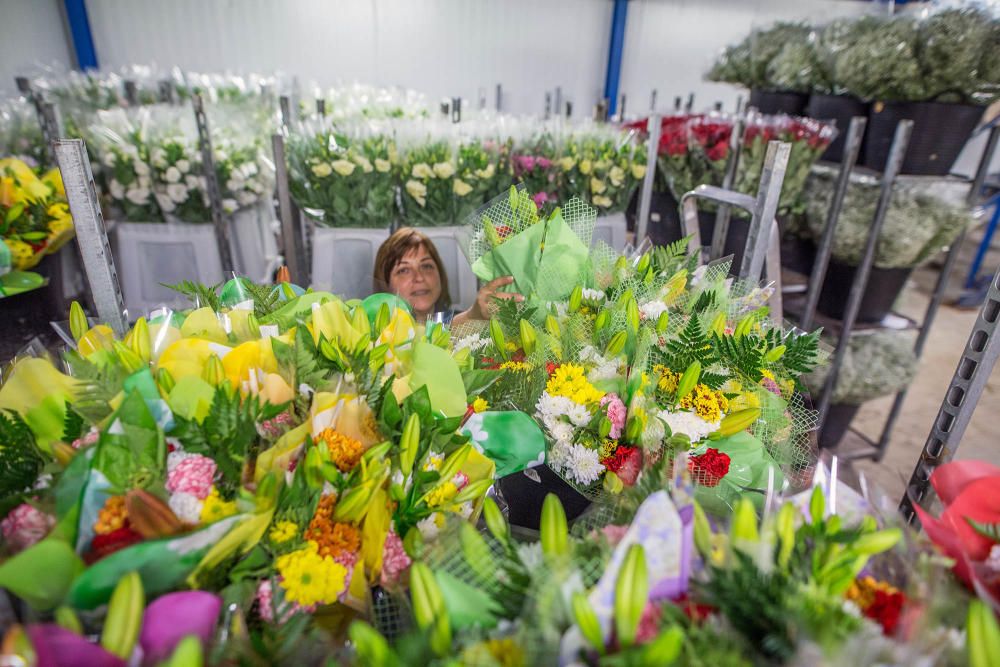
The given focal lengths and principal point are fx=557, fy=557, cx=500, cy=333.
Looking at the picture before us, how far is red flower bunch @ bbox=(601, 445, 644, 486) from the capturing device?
823mm

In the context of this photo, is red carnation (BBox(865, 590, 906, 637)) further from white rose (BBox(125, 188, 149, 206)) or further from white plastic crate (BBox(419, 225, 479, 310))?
white rose (BBox(125, 188, 149, 206))

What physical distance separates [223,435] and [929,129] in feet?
9.56

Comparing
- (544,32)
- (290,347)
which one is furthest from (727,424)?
(544,32)

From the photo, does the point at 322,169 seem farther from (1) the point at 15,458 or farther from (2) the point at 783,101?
(2) the point at 783,101

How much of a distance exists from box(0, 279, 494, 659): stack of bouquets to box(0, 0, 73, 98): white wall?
4797 millimetres

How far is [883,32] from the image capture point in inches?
91.7

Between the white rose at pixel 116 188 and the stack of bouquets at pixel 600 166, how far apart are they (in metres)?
1.77

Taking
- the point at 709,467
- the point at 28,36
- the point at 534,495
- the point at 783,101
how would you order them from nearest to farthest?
the point at 709,467 < the point at 534,495 < the point at 783,101 < the point at 28,36

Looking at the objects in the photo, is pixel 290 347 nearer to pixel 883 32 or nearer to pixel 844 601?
pixel 844 601

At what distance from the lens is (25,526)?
0.54 meters

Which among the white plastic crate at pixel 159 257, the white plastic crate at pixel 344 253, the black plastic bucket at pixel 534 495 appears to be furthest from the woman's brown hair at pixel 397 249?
the white plastic crate at pixel 159 257

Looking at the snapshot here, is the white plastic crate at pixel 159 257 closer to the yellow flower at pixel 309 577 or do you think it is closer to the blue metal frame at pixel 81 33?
the yellow flower at pixel 309 577

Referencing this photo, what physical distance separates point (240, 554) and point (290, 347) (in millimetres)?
257

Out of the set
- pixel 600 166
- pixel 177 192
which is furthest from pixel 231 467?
pixel 177 192
